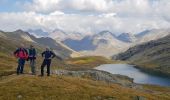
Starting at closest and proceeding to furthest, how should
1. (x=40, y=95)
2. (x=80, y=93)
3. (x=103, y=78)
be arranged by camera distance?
(x=40, y=95) < (x=80, y=93) < (x=103, y=78)

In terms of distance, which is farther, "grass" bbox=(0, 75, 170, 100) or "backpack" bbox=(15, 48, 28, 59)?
"backpack" bbox=(15, 48, 28, 59)

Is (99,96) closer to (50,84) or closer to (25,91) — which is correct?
(50,84)

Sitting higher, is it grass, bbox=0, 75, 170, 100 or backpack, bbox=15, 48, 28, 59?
backpack, bbox=15, 48, 28, 59

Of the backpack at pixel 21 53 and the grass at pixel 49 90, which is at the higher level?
the backpack at pixel 21 53

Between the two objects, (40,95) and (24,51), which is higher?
(24,51)

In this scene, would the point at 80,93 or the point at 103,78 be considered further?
the point at 103,78

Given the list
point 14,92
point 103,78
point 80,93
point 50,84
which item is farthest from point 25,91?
point 103,78

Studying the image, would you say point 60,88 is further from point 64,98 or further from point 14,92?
point 14,92

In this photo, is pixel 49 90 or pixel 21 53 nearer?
pixel 49 90

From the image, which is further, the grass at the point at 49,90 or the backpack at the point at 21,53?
the backpack at the point at 21,53

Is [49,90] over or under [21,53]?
under

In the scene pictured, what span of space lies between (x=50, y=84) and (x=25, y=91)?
5.08 metres

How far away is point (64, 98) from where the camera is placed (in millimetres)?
50438

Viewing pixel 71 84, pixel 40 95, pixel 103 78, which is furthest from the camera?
pixel 103 78
